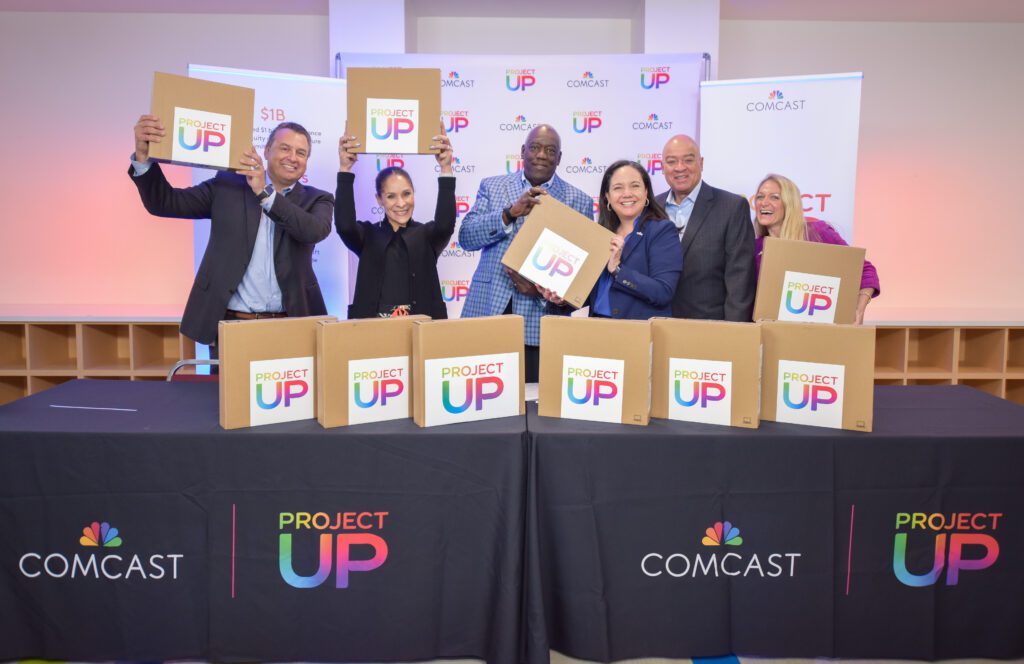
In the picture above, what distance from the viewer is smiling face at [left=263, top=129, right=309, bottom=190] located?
2.62m

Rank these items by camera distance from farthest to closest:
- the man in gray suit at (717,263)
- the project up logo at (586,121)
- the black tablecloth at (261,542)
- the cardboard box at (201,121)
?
the project up logo at (586,121) → the man in gray suit at (717,263) → the cardboard box at (201,121) → the black tablecloth at (261,542)

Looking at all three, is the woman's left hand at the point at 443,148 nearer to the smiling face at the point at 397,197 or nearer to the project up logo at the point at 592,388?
the smiling face at the point at 397,197

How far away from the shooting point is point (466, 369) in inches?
69.3

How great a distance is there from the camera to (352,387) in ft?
5.67

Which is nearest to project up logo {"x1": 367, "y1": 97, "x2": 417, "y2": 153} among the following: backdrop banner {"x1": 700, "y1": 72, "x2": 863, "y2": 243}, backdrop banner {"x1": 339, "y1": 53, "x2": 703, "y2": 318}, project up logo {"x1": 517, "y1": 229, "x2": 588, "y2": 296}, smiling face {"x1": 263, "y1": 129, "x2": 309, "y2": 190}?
smiling face {"x1": 263, "y1": 129, "x2": 309, "y2": 190}

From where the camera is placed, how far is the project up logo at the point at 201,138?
222cm

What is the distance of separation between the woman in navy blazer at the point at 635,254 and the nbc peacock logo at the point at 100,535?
1.61 metres

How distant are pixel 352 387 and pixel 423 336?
8.8 inches

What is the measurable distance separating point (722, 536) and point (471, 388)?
73 centimetres

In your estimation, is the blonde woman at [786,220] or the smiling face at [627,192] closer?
the smiling face at [627,192]

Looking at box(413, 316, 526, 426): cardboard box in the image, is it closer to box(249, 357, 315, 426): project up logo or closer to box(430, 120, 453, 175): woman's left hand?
box(249, 357, 315, 426): project up logo

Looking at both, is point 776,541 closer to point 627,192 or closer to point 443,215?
point 627,192

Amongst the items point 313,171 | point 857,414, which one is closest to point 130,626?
point 857,414

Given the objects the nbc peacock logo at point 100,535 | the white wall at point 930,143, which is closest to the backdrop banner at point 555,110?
the white wall at point 930,143
